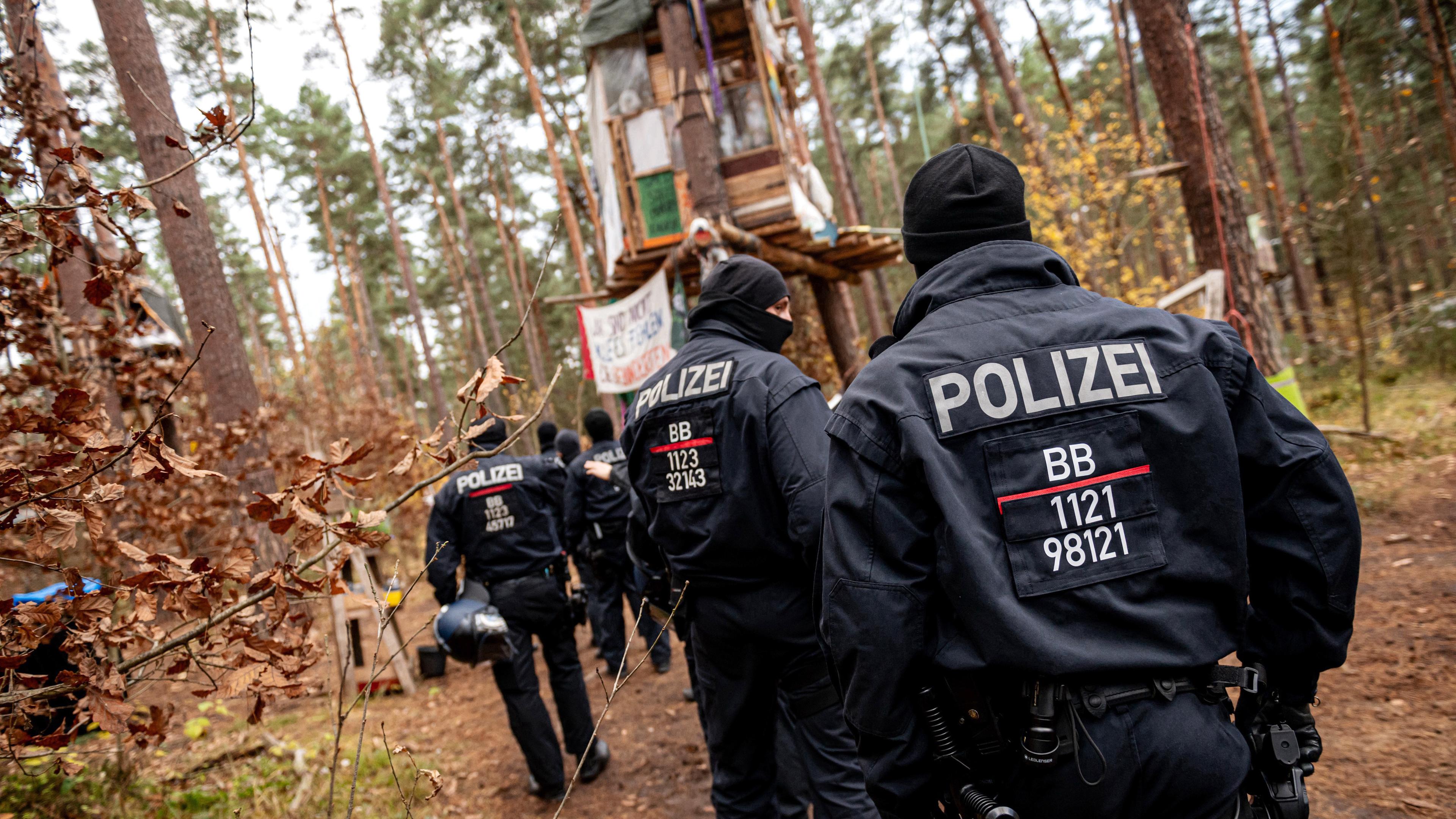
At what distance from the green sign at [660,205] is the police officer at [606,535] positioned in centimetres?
229

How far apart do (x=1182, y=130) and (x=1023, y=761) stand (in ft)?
22.6

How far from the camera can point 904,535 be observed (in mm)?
1670

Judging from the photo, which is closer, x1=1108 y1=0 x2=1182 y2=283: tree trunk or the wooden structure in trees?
the wooden structure in trees

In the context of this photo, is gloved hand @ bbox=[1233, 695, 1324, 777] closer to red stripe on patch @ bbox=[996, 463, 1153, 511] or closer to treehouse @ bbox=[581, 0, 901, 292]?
red stripe on patch @ bbox=[996, 463, 1153, 511]

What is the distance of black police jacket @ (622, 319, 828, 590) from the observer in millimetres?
2881

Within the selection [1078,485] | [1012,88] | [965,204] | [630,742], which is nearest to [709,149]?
[630,742]

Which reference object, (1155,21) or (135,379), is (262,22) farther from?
(1155,21)

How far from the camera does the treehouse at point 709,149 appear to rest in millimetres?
7789

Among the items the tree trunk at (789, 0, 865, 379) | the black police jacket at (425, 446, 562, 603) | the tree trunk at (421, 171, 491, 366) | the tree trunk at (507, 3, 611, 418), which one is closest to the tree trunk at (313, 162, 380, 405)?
the tree trunk at (421, 171, 491, 366)

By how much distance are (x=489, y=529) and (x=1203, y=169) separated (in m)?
6.43

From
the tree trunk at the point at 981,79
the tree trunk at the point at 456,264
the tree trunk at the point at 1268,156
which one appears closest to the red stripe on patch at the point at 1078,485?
the tree trunk at the point at 1268,156

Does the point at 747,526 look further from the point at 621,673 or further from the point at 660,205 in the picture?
the point at 660,205

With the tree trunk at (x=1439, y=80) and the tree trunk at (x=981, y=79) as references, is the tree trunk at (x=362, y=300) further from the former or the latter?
the tree trunk at (x=1439, y=80)

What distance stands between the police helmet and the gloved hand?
381 centimetres
